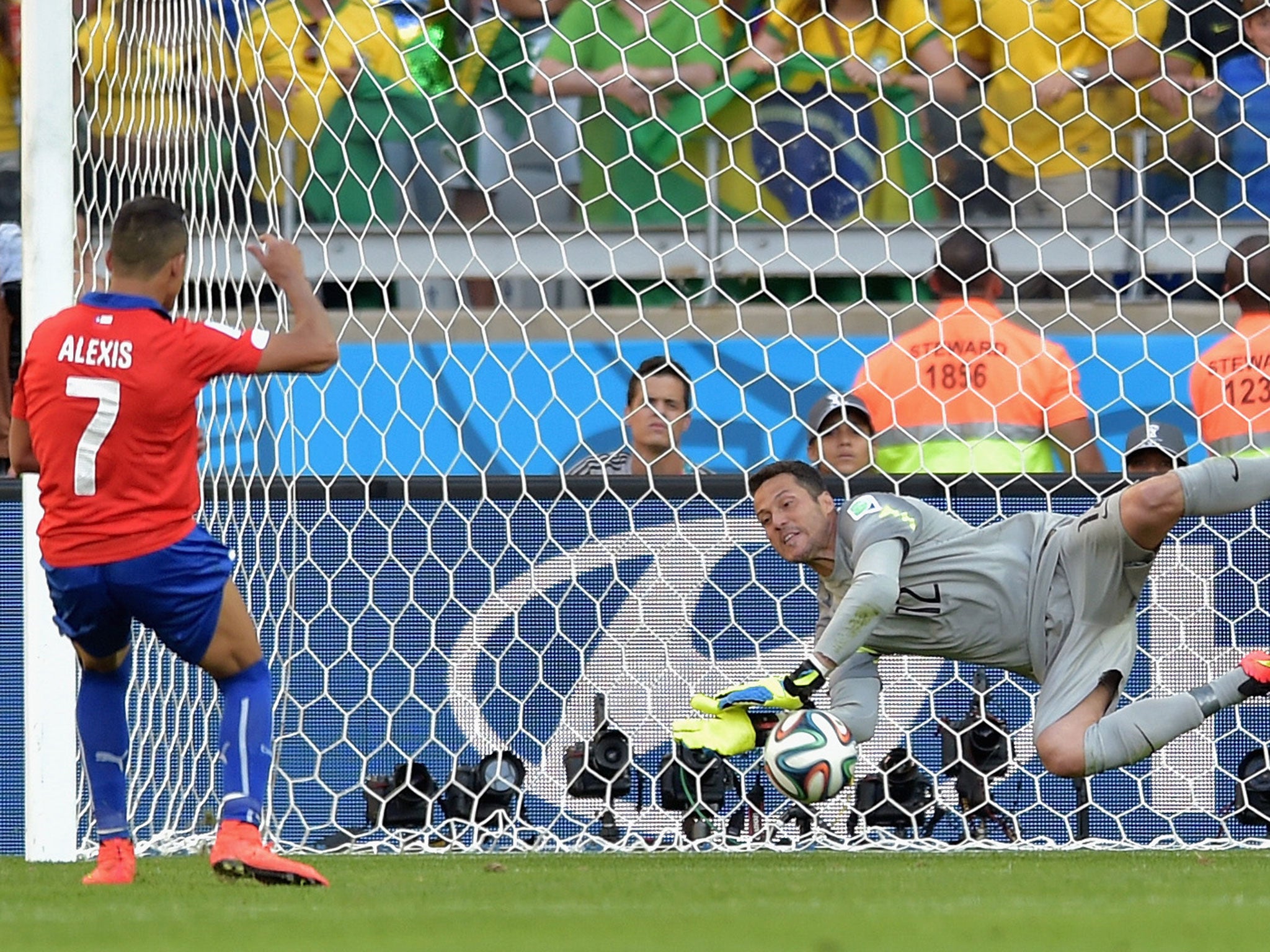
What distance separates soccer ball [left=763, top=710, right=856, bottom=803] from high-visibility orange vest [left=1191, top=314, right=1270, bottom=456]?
6.20 ft

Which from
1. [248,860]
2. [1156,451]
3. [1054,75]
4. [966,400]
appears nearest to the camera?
[248,860]

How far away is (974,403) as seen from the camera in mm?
6445

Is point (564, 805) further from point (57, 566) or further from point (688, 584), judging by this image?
point (57, 566)

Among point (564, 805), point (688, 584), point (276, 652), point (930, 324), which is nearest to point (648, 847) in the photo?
point (564, 805)

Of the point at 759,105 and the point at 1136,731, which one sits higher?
the point at 759,105

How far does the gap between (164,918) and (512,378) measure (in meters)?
3.85

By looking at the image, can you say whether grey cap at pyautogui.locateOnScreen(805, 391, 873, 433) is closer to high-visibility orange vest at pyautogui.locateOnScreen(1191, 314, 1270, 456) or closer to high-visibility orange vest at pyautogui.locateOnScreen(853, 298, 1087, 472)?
high-visibility orange vest at pyautogui.locateOnScreen(853, 298, 1087, 472)

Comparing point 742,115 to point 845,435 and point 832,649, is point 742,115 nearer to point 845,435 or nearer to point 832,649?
point 845,435

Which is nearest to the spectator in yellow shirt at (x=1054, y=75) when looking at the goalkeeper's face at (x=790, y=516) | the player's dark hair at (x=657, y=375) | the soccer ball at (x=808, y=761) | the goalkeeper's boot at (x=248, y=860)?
the player's dark hair at (x=657, y=375)

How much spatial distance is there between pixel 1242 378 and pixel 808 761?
221 cm

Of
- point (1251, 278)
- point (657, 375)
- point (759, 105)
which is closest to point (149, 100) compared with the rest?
point (657, 375)

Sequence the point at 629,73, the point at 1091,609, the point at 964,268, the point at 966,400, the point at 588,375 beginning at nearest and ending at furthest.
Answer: the point at 1091,609 → the point at 966,400 → the point at 964,268 → the point at 629,73 → the point at 588,375

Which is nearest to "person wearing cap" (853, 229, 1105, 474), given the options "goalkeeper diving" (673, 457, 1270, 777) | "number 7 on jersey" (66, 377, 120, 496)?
"goalkeeper diving" (673, 457, 1270, 777)

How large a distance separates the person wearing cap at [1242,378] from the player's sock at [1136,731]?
1.15m
